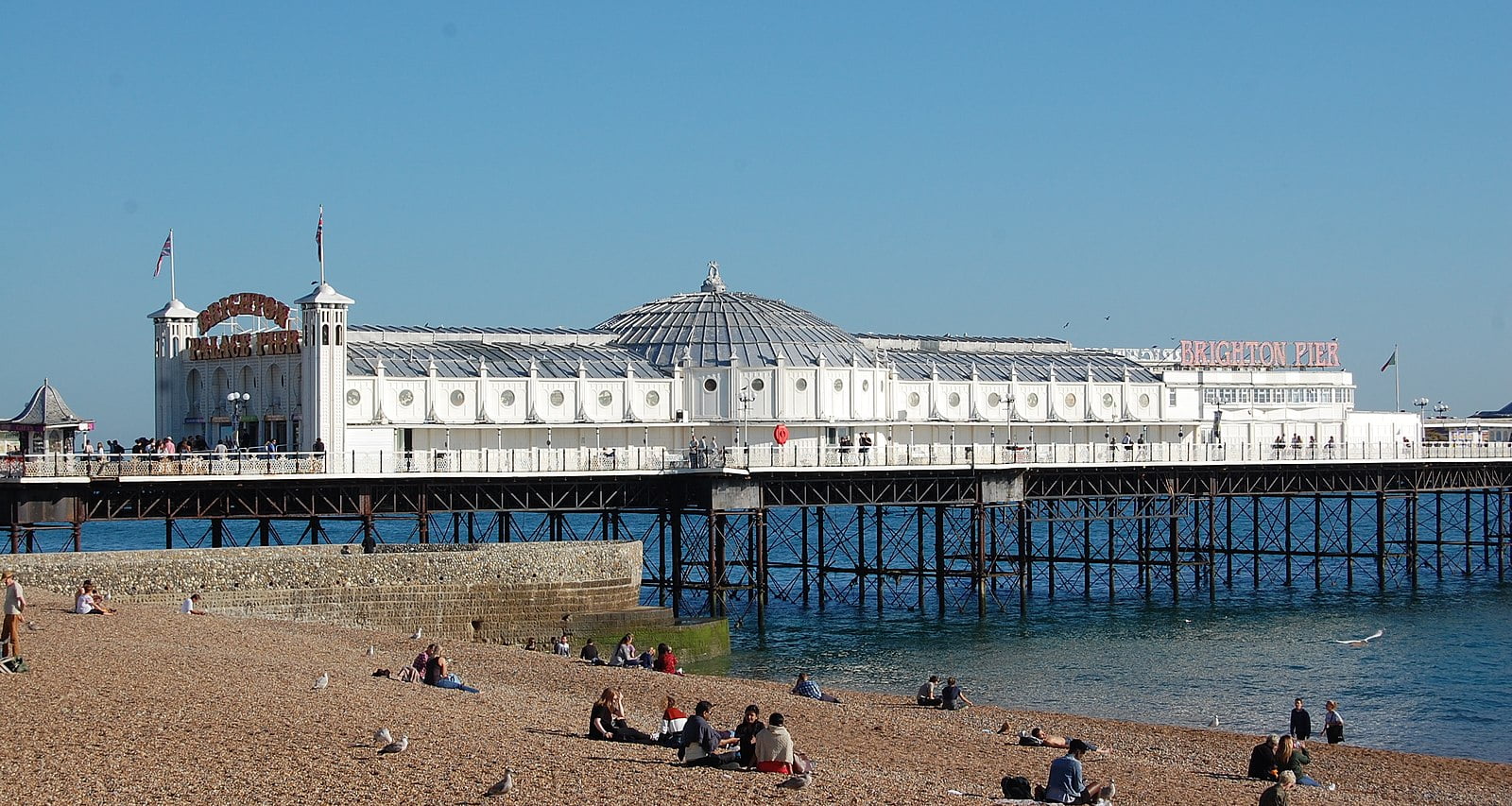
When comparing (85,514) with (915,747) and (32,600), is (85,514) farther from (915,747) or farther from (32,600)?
(915,747)

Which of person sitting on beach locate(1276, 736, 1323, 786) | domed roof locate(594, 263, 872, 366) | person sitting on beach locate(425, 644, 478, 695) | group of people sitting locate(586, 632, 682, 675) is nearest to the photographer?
person sitting on beach locate(1276, 736, 1323, 786)

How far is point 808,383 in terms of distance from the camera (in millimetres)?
62250

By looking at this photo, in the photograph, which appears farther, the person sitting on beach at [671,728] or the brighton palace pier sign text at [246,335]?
the brighton palace pier sign text at [246,335]

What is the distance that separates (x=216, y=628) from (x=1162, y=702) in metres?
21.6

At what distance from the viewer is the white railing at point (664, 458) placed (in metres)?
46.3

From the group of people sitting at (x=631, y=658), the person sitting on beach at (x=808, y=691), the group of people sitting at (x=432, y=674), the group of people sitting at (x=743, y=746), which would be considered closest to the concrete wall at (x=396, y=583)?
the group of people sitting at (x=631, y=658)

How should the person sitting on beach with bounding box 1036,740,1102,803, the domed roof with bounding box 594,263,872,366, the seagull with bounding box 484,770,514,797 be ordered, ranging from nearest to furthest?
the seagull with bounding box 484,770,514,797 → the person sitting on beach with bounding box 1036,740,1102,803 → the domed roof with bounding box 594,263,872,366

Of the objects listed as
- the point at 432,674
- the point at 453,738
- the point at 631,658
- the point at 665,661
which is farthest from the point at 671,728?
the point at 631,658

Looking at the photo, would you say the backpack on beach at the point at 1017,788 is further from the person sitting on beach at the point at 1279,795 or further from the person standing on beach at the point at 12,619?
the person standing on beach at the point at 12,619

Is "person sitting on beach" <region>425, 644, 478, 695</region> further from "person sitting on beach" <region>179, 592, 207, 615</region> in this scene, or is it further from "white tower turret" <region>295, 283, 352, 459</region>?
"white tower turret" <region>295, 283, 352, 459</region>

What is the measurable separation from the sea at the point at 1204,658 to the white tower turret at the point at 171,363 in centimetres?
1935

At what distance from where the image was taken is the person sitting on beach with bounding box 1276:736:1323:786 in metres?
30.4

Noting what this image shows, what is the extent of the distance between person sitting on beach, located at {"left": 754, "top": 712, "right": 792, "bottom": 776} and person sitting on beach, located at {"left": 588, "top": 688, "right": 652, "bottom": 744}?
2.93 m

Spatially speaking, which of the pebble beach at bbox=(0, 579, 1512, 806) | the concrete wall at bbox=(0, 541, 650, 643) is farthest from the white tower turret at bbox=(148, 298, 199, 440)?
the pebble beach at bbox=(0, 579, 1512, 806)
